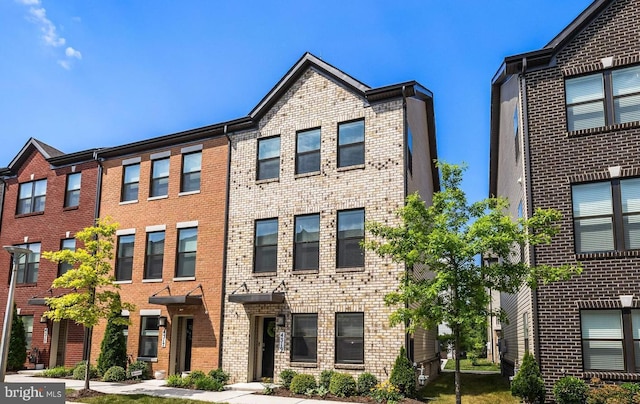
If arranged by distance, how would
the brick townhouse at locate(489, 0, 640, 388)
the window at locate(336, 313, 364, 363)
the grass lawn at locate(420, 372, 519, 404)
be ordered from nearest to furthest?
the brick townhouse at locate(489, 0, 640, 388), the grass lawn at locate(420, 372, 519, 404), the window at locate(336, 313, 364, 363)

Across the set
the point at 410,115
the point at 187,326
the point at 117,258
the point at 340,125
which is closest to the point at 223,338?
the point at 187,326

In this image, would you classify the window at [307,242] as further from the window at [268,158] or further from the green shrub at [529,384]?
the green shrub at [529,384]

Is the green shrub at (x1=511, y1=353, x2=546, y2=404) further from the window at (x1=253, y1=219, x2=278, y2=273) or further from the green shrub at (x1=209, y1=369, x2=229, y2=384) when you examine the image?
the green shrub at (x1=209, y1=369, x2=229, y2=384)

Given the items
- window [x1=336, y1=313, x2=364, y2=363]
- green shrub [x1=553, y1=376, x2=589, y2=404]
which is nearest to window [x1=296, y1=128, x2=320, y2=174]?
window [x1=336, y1=313, x2=364, y2=363]

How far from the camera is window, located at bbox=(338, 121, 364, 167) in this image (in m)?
19.2

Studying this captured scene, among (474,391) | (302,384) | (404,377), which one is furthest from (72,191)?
(474,391)

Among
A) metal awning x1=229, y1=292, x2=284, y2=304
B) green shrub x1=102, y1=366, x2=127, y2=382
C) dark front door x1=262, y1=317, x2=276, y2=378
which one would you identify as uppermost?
metal awning x1=229, y1=292, x2=284, y2=304

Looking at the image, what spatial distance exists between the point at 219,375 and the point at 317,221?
20.8ft

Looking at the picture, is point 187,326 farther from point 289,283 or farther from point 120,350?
point 289,283

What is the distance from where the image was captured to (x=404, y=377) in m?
16.1

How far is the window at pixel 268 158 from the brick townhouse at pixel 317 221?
42 mm

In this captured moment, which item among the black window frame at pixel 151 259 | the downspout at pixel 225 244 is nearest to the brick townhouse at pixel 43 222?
the black window frame at pixel 151 259

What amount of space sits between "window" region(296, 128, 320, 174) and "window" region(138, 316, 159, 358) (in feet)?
27.7

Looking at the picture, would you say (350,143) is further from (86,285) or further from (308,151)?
(86,285)
